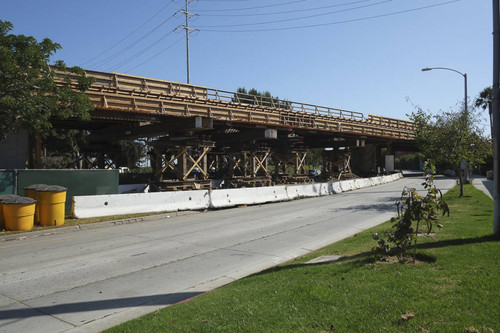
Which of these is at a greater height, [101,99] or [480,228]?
[101,99]

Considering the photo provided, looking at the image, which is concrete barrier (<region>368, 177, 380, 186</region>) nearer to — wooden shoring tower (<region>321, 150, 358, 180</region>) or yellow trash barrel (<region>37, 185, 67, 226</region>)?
wooden shoring tower (<region>321, 150, 358, 180</region>)

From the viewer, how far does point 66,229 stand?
1271 centimetres

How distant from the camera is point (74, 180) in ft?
51.6

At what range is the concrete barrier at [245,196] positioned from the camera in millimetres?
18734

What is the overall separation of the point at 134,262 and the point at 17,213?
6414 millimetres

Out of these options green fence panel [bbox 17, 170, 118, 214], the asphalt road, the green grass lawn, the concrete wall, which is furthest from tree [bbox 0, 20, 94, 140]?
the green grass lawn

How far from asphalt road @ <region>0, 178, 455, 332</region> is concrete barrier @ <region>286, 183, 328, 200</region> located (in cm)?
822

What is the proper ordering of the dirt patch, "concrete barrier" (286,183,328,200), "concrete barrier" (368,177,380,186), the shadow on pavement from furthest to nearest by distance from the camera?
1. "concrete barrier" (368,177,380,186)
2. "concrete barrier" (286,183,328,200)
3. the dirt patch
4. the shadow on pavement

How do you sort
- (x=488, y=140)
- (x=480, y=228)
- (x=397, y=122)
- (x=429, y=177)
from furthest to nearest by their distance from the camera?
(x=397, y=122) < (x=488, y=140) < (x=480, y=228) < (x=429, y=177)

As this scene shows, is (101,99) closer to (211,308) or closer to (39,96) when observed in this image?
(39,96)

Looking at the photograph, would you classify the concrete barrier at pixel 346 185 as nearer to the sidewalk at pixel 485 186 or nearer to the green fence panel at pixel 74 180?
the sidewalk at pixel 485 186

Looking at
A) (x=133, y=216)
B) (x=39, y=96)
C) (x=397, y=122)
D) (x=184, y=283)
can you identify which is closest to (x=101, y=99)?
(x=39, y=96)

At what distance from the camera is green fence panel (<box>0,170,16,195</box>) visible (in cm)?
1381

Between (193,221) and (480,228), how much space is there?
9.66 m
